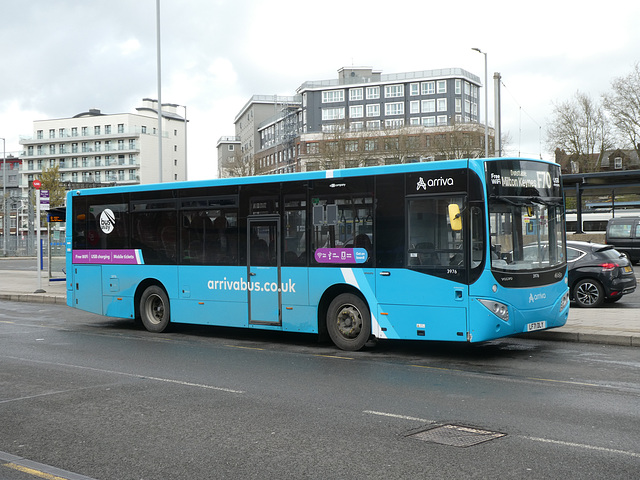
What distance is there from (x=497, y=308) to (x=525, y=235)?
1.21 metres

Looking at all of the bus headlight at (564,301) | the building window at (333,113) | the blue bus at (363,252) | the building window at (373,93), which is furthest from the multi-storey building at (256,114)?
the bus headlight at (564,301)

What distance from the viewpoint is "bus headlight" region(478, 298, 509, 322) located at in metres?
9.94

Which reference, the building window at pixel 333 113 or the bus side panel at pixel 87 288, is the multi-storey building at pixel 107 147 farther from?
the bus side panel at pixel 87 288

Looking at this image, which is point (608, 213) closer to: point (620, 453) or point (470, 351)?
point (470, 351)

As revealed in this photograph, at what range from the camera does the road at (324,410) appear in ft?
17.7

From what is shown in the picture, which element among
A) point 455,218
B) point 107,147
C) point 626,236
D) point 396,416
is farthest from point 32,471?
point 107,147

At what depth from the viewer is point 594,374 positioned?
9070mm

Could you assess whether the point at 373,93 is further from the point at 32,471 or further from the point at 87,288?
the point at 32,471

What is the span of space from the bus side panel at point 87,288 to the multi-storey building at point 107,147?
105 m

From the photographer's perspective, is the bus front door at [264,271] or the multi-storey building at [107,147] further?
the multi-storey building at [107,147]

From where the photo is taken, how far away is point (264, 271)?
12312 millimetres

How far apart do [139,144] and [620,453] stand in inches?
4752

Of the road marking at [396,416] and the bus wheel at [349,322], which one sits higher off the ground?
the bus wheel at [349,322]

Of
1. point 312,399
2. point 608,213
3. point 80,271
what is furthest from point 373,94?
point 312,399
